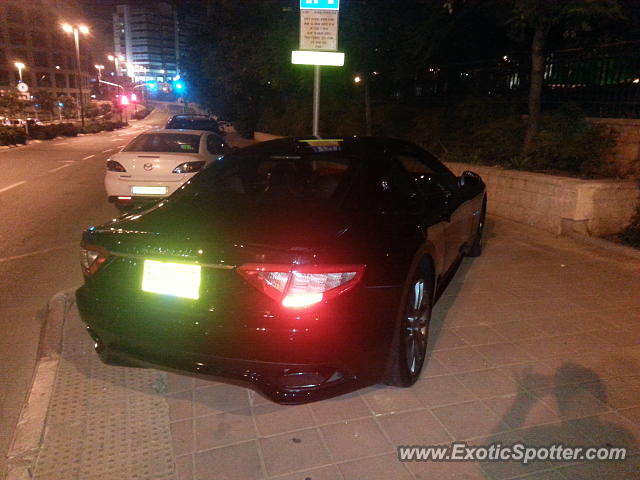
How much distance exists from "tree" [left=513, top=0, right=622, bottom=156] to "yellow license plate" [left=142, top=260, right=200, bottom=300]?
738cm

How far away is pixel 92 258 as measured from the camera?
3.11m

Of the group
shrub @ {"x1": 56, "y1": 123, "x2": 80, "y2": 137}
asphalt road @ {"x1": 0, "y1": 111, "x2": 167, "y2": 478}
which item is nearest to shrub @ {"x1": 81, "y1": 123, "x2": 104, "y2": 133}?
shrub @ {"x1": 56, "y1": 123, "x2": 80, "y2": 137}

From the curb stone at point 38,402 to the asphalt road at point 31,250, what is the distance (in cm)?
9

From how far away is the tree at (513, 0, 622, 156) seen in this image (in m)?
7.62

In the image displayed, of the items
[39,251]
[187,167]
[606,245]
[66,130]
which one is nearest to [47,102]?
[66,130]

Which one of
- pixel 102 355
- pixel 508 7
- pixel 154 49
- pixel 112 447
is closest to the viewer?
pixel 112 447

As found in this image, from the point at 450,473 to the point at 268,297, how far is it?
1297mm

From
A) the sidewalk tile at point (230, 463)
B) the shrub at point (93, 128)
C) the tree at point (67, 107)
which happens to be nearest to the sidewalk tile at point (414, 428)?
the sidewalk tile at point (230, 463)

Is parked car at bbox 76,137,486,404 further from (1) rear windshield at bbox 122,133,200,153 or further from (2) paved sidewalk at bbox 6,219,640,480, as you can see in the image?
(1) rear windshield at bbox 122,133,200,153

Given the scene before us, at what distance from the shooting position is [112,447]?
2.85 m

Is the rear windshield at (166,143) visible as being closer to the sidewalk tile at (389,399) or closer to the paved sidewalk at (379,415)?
the paved sidewalk at (379,415)

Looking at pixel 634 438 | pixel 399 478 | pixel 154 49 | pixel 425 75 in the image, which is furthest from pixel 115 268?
pixel 154 49

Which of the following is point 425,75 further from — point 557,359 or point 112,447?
point 112,447

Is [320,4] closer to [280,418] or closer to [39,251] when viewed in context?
[39,251]
